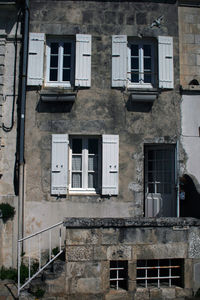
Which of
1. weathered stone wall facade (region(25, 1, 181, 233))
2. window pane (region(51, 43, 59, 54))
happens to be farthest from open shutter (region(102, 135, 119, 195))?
window pane (region(51, 43, 59, 54))

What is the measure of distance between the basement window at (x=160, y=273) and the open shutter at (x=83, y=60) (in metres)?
4.51

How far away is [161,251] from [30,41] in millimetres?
5986

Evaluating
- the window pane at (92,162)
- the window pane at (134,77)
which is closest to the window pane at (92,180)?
the window pane at (92,162)

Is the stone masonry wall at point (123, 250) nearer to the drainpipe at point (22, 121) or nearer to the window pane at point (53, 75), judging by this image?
the drainpipe at point (22, 121)

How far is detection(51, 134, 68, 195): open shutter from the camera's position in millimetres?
8555

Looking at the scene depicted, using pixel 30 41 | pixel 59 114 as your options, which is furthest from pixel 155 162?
pixel 30 41

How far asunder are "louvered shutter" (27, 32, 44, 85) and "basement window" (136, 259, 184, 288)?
5000 millimetres

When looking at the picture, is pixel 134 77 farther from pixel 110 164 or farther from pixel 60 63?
pixel 110 164

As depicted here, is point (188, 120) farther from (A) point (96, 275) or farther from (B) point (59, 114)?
(A) point (96, 275)

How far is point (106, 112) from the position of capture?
350 inches

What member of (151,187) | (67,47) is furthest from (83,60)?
(151,187)

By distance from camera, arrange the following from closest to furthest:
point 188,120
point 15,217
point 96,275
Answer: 1. point 96,275
2. point 15,217
3. point 188,120

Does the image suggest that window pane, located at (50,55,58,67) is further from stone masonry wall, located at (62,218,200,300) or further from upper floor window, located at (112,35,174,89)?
stone masonry wall, located at (62,218,200,300)

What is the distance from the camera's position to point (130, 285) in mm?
6855
